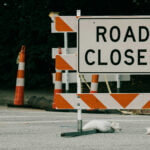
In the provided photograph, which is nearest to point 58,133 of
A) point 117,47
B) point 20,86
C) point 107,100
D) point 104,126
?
point 104,126

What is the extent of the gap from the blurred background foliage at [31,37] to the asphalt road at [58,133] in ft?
21.6

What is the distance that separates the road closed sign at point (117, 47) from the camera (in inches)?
392

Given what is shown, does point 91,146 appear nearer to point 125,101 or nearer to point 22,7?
point 125,101

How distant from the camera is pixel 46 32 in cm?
2153

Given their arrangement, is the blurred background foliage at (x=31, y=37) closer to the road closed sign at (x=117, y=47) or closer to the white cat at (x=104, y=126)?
the white cat at (x=104, y=126)

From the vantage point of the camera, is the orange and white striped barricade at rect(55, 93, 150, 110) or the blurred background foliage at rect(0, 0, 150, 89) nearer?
the orange and white striped barricade at rect(55, 93, 150, 110)

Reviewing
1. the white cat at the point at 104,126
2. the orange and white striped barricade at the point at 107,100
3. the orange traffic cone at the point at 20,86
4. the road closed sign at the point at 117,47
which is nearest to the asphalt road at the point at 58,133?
the white cat at the point at 104,126

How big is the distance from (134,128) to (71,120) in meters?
1.66

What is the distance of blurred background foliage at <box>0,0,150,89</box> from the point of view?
2103 cm

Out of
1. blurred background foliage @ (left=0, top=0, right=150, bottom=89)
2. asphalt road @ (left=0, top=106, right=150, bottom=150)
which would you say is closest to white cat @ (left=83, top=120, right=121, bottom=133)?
asphalt road @ (left=0, top=106, right=150, bottom=150)

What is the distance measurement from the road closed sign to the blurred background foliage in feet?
35.0

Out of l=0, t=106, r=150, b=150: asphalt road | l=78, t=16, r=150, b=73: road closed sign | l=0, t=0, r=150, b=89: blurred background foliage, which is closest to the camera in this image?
l=0, t=106, r=150, b=150: asphalt road

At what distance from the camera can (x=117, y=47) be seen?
392 inches

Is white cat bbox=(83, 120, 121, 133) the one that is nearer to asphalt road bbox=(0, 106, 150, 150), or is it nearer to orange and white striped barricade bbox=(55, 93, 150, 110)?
asphalt road bbox=(0, 106, 150, 150)
